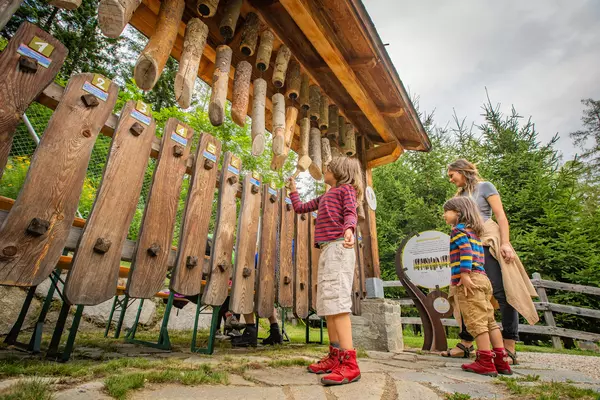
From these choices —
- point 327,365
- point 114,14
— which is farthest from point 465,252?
point 114,14

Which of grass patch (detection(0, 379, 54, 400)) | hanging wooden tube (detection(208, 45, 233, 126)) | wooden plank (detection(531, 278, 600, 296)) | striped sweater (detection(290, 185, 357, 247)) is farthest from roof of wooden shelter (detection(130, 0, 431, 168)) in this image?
wooden plank (detection(531, 278, 600, 296))

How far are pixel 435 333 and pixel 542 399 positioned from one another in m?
2.61

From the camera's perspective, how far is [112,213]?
1706 millimetres

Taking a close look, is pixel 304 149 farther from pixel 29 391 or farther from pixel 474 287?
pixel 29 391

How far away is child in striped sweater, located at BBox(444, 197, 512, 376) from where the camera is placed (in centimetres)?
231

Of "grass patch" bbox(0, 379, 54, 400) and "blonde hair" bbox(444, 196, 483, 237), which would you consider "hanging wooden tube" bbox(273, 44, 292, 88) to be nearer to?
"blonde hair" bbox(444, 196, 483, 237)

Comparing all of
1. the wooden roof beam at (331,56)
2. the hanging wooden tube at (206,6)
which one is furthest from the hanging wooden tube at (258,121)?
the hanging wooden tube at (206,6)

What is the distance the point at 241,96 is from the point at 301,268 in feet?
5.89

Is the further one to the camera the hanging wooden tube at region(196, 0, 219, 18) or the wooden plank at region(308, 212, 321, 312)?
the wooden plank at region(308, 212, 321, 312)

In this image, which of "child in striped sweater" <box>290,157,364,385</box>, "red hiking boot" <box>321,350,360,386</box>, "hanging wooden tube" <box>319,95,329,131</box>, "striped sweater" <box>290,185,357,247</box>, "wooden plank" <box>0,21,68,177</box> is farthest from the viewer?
"hanging wooden tube" <box>319,95,329,131</box>

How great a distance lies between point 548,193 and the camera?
8273mm

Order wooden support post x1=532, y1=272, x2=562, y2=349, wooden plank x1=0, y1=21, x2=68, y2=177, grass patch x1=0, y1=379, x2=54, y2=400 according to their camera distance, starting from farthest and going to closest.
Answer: wooden support post x1=532, y1=272, x2=562, y2=349 → wooden plank x1=0, y1=21, x2=68, y2=177 → grass patch x1=0, y1=379, x2=54, y2=400

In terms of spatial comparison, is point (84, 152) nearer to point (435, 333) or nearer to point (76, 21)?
point (435, 333)

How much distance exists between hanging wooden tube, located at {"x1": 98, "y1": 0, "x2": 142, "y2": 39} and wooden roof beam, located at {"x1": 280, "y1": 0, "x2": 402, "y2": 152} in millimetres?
1382
